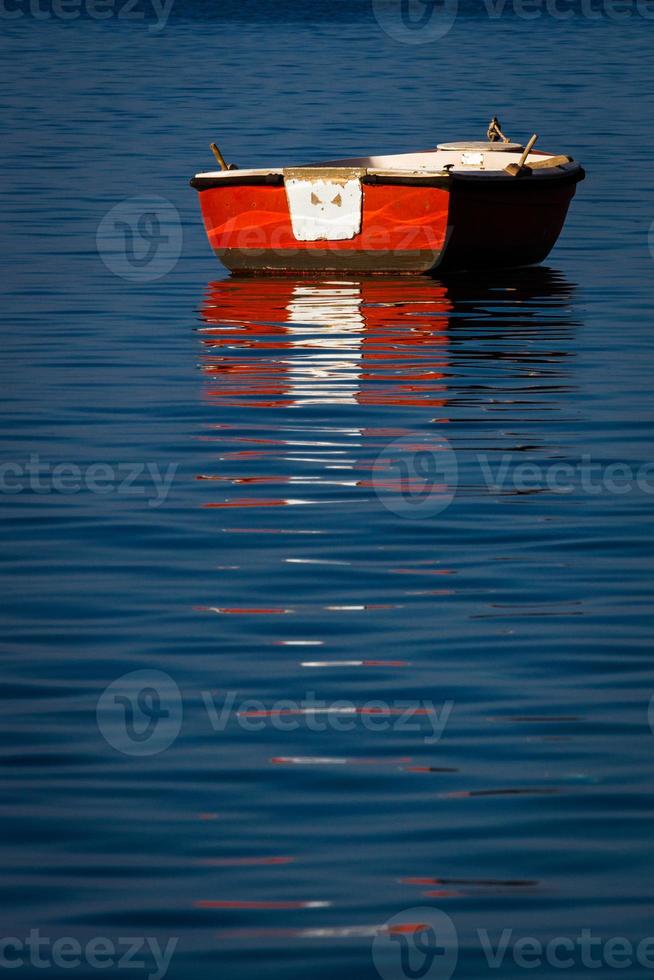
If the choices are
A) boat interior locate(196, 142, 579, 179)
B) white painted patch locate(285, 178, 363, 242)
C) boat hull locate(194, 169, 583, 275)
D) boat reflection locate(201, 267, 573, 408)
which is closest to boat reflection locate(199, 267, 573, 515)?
boat reflection locate(201, 267, 573, 408)

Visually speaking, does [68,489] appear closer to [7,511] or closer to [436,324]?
[7,511]

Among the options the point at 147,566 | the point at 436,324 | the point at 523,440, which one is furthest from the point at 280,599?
the point at 436,324

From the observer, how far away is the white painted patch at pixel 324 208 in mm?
16703

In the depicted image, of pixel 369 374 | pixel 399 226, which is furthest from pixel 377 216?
pixel 369 374

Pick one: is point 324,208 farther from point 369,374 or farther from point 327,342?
point 369,374

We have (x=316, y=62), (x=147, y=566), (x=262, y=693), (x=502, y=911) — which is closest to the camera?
(x=502, y=911)

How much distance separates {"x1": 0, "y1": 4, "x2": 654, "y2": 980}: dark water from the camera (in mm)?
5055

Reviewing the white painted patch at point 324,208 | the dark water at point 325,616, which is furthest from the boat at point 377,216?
the dark water at point 325,616

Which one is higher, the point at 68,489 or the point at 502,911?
the point at 68,489

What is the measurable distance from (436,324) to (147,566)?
283 inches

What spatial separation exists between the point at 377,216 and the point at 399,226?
0.24 metres

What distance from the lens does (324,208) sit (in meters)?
16.9

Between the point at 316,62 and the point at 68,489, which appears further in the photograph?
the point at 316,62

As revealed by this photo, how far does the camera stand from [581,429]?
1099cm
